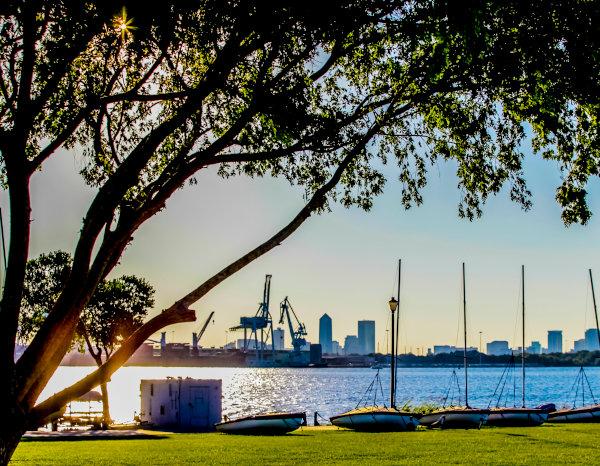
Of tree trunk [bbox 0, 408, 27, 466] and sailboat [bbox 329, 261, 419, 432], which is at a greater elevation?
tree trunk [bbox 0, 408, 27, 466]

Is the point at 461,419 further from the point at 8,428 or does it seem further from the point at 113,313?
the point at 8,428

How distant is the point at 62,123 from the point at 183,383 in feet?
85.4

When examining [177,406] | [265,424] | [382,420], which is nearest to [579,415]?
[382,420]

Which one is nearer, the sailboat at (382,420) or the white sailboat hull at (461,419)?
the sailboat at (382,420)

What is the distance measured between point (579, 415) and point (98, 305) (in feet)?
77.1

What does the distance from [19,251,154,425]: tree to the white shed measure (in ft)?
7.63

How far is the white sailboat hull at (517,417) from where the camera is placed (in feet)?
118

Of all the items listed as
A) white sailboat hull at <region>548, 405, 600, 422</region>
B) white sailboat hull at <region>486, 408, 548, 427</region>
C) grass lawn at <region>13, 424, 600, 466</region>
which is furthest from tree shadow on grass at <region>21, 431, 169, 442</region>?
white sailboat hull at <region>548, 405, 600, 422</region>

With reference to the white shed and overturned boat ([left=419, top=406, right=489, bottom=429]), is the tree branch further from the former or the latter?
the white shed

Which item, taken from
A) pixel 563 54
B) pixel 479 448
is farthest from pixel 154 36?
pixel 479 448

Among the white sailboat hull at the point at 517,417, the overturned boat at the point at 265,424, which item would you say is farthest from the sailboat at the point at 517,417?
the overturned boat at the point at 265,424

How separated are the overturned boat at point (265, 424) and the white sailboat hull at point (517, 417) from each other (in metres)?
9.72

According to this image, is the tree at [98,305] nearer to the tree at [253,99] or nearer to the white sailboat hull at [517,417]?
the white sailboat hull at [517,417]

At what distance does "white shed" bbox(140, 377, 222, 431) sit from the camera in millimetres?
36531
